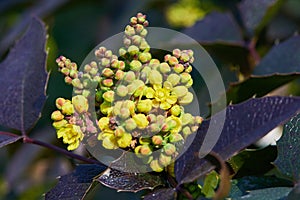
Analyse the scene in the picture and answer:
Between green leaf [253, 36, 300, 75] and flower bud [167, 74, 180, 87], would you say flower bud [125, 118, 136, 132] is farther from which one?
green leaf [253, 36, 300, 75]

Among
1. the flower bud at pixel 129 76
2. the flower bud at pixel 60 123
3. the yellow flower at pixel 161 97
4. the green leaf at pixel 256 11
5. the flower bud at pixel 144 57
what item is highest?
the green leaf at pixel 256 11

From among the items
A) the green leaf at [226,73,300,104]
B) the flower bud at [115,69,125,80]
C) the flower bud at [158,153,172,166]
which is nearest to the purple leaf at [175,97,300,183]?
the flower bud at [158,153,172,166]

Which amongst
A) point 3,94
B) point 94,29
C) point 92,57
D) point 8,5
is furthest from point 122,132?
point 94,29

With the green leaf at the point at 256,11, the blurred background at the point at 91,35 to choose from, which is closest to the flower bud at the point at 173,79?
the blurred background at the point at 91,35

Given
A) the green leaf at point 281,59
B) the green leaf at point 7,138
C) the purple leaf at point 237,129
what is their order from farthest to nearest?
the green leaf at point 281,59 → the green leaf at point 7,138 → the purple leaf at point 237,129

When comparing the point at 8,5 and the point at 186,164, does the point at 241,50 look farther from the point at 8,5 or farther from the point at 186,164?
the point at 8,5

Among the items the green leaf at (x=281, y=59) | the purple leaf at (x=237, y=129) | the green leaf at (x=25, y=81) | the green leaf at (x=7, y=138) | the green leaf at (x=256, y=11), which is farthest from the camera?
the green leaf at (x=256, y=11)

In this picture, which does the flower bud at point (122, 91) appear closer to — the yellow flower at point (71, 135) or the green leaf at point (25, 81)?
the yellow flower at point (71, 135)
